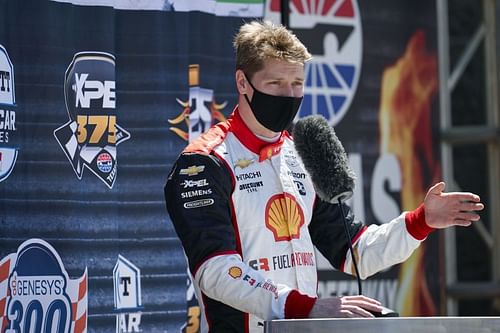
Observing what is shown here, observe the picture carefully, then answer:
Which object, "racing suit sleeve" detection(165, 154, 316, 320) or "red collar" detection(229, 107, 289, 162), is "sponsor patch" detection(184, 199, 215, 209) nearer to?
"racing suit sleeve" detection(165, 154, 316, 320)

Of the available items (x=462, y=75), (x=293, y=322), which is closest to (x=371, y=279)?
(x=462, y=75)

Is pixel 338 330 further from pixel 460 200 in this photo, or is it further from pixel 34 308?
pixel 34 308

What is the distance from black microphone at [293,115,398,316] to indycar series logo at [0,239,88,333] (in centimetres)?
100

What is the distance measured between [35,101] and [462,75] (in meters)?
4.32

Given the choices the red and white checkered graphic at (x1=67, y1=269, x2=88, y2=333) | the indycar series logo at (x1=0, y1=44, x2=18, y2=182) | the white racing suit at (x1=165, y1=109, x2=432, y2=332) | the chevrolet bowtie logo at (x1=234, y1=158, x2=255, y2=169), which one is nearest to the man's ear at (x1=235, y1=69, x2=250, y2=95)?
the white racing suit at (x1=165, y1=109, x2=432, y2=332)

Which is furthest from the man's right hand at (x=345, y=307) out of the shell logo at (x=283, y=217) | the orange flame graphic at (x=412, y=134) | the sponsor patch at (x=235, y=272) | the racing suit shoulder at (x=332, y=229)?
the orange flame graphic at (x=412, y=134)

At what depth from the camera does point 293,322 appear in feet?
10.4

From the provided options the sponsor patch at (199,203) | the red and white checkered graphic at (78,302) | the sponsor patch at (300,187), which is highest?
the sponsor patch at (300,187)

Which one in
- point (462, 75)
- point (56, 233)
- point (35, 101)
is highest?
point (462, 75)

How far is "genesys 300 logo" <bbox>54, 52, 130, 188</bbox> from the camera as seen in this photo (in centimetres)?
427

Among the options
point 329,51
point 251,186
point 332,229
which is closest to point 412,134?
point 329,51

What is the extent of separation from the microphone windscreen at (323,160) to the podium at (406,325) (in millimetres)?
690

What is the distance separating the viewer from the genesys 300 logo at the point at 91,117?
14.0 feet

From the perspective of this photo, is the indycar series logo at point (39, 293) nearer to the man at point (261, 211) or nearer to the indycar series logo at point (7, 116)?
the indycar series logo at point (7, 116)
